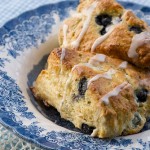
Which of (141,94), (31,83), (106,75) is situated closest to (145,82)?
(141,94)

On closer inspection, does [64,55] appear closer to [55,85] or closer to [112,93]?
[55,85]

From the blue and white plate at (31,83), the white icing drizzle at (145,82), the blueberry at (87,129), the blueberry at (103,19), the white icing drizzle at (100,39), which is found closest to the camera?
the blue and white plate at (31,83)

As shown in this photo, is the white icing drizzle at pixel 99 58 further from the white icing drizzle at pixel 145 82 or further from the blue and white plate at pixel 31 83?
the blue and white plate at pixel 31 83

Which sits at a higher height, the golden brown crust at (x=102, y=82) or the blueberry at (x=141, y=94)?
the golden brown crust at (x=102, y=82)

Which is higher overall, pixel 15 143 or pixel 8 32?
pixel 8 32

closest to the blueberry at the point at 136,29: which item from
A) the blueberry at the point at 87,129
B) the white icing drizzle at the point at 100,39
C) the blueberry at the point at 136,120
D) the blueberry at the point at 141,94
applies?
the white icing drizzle at the point at 100,39

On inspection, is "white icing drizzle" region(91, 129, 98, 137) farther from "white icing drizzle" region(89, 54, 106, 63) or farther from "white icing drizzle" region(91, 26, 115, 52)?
"white icing drizzle" region(91, 26, 115, 52)

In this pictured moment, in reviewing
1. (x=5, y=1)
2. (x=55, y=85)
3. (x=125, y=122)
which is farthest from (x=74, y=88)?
(x=5, y=1)
